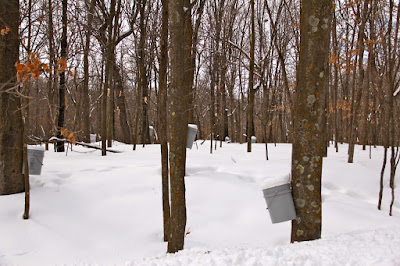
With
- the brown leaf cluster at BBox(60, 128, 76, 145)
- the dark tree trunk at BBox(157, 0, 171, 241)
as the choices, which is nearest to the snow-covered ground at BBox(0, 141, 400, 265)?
the dark tree trunk at BBox(157, 0, 171, 241)

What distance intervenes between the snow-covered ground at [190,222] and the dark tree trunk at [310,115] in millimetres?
300

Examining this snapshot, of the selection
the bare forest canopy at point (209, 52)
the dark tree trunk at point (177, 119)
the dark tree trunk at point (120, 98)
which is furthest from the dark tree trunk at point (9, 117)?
the dark tree trunk at point (120, 98)

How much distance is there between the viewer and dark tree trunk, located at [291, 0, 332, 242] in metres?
2.61

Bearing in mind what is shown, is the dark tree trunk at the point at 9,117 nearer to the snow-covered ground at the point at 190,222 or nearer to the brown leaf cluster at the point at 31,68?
the snow-covered ground at the point at 190,222

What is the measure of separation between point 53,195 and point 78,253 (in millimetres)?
1653

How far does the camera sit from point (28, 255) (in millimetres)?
3381

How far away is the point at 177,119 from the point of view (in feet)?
9.89

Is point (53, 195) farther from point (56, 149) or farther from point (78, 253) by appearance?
point (56, 149)

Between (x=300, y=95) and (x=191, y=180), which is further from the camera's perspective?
(x=191, y=180)

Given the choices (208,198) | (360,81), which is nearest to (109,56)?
(208,198)

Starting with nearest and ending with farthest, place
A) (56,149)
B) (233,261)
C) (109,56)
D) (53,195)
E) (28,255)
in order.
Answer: (233,261), (28,255), (53,195), (109,56), (56,149)

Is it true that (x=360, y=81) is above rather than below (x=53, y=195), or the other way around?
above

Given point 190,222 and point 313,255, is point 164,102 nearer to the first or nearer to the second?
point 190,222

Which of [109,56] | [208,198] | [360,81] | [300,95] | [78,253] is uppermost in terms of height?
[109,56]
